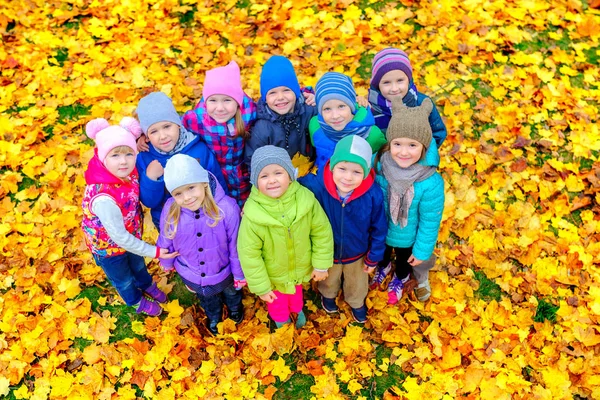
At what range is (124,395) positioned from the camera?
365 centimetres

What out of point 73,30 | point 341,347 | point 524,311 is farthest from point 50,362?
point 73,30

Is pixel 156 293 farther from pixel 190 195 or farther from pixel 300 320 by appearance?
pixel 190 195

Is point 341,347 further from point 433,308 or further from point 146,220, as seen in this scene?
point 146,220

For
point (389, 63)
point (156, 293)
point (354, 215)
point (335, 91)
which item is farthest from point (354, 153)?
point (156, 293)

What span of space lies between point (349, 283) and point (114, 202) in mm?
1872

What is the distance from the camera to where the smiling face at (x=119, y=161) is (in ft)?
10.2

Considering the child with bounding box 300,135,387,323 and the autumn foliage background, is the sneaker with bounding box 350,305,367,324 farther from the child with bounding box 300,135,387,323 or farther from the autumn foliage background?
the child with bounding box 300,135,387,323

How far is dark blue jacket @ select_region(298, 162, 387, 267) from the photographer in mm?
3241

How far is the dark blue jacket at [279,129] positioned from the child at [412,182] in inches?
28.7

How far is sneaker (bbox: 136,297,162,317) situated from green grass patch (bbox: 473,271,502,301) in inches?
109

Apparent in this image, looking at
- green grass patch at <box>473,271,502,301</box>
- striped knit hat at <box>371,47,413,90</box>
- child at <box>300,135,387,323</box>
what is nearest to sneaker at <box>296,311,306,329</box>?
child at <box>300,135,387,323</box>

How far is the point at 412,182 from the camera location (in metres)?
3.25

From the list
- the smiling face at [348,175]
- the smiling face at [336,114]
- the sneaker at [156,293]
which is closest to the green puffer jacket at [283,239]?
the smiling face at [348,175]

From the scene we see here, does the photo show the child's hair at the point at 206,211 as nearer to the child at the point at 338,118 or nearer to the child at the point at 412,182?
the child at the point at 338,118
